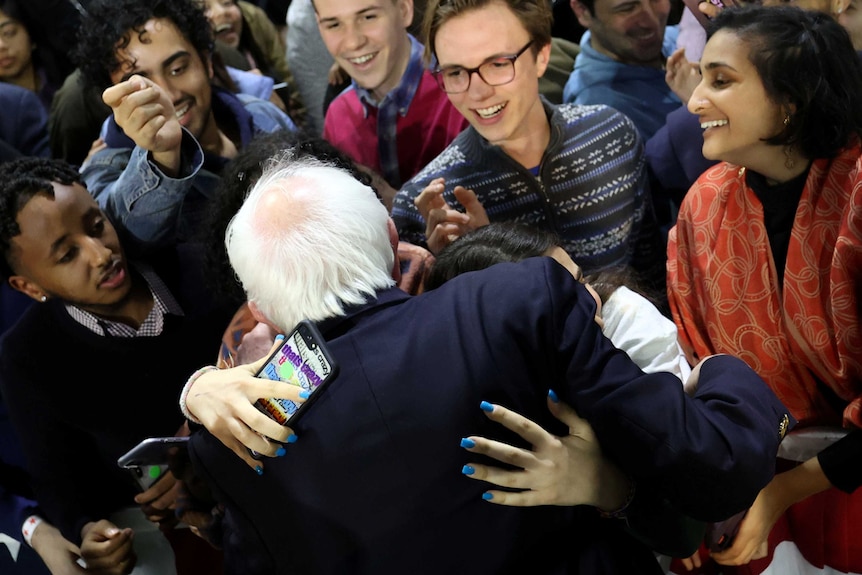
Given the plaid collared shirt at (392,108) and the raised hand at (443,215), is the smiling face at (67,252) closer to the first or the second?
the raised hand at (443,215)

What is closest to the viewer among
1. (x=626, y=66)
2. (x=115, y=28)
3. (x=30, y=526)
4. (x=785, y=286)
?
(x=785, y=286)

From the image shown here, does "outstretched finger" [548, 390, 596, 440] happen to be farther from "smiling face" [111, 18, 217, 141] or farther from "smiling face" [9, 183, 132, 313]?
"smiling face" [111, 18, 217, 141]

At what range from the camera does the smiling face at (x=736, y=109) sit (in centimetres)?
185

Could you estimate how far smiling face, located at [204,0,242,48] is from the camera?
362 centimetres

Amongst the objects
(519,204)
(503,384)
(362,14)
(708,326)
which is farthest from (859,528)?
(362,14)

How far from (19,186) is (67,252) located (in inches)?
7.7

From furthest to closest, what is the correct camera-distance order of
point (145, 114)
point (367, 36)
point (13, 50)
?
1. point (13, 50)
2. point (367, 36)
3. point (145, 114)

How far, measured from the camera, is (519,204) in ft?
7.85

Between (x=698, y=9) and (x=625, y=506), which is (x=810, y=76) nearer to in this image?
(x=698, y=9)

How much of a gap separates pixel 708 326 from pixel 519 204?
605mm

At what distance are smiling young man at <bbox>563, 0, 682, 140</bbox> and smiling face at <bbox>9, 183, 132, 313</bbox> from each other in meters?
1.61

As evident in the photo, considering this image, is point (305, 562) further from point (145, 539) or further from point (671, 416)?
point (145, 539)

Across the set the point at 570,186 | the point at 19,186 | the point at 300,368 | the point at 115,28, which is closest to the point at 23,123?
the point at 115,28

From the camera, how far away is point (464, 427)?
1348mm
